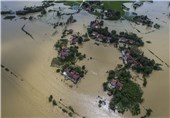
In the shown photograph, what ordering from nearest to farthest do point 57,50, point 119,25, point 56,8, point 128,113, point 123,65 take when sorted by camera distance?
point 128,113
point 123,65
point 57,50
point 119,25
point 56,8

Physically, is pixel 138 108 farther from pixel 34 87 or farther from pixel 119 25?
pixel 119 25

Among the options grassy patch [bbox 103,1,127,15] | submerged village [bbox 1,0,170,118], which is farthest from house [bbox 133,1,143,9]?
grassy patch [bbox 103,1,127,15]

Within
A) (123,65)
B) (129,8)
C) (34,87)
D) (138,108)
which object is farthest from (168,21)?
(34,87)

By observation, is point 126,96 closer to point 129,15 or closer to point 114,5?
point 129,15

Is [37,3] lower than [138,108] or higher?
higher

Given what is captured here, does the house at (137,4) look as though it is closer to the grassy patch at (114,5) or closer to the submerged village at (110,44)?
the submerged village at (110,44)

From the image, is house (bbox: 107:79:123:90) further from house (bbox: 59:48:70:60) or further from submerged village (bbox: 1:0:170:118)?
house (bbox: 59:48:70:60)

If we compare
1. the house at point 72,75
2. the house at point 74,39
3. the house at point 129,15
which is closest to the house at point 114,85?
the house at point 72,75
